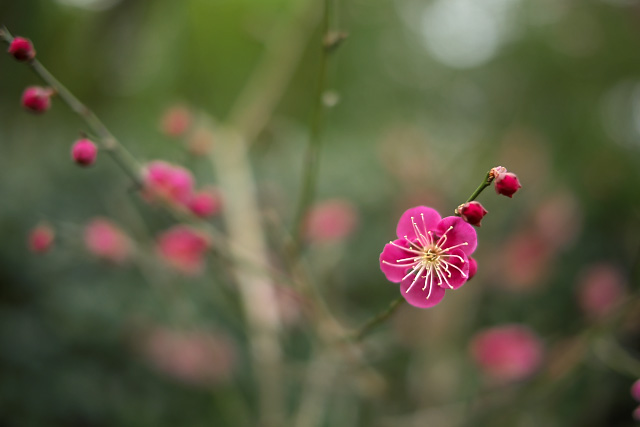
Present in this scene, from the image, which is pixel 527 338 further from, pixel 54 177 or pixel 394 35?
pixel 394 35

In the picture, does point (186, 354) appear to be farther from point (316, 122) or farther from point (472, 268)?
point (472, 268)

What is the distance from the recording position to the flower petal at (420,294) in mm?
619

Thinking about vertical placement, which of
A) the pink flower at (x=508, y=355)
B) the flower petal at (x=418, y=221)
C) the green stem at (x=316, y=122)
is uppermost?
the pink flower at (x=508, y=355)

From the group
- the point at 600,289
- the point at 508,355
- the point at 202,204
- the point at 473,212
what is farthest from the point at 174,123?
the point at 600,289

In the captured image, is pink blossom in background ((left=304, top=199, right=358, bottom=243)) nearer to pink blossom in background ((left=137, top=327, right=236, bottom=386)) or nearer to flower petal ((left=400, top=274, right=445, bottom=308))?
pink blossom in background ((left=137, top=327, right=236, bottom=386))

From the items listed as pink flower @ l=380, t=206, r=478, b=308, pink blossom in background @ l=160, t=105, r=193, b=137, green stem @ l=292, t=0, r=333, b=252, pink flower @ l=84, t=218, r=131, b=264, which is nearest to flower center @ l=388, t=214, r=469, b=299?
pink flower @ l=380, t=206, r=478, b=308

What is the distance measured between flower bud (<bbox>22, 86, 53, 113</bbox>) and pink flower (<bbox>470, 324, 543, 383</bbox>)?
1289 mm

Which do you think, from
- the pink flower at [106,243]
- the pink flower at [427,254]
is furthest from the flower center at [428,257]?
the pink flower at [106,243]

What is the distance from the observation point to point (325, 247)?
187 centimetres

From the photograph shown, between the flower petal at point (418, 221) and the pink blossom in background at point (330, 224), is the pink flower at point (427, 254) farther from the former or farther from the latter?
the pink blossom in background at point (330, 224)

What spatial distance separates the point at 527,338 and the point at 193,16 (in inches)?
90.0

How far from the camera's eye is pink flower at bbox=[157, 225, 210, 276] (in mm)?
1115

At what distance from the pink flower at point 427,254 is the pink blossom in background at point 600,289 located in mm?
1298

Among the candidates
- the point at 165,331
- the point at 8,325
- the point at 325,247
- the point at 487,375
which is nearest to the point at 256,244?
the point at 325,247
